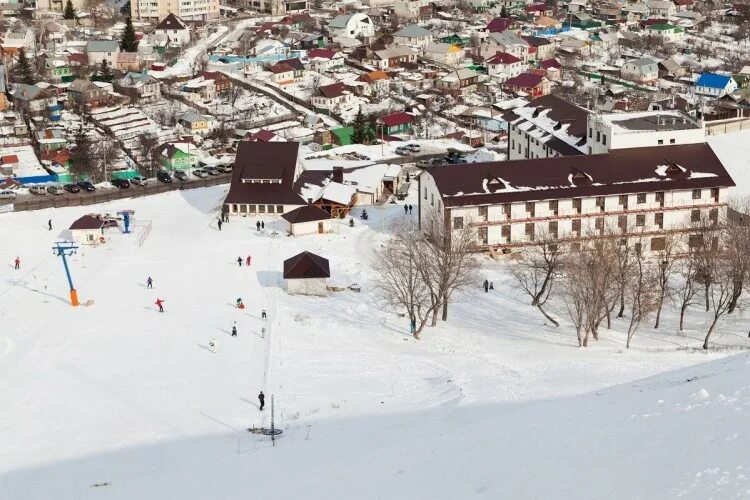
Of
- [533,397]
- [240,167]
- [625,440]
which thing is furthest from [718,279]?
[240,167]

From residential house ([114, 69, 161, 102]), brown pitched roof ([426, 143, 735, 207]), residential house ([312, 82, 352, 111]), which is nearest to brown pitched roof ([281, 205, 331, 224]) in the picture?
brown pitched roof ([426, 143, 735, 207])

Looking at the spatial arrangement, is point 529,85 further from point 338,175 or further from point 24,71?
point 24,71

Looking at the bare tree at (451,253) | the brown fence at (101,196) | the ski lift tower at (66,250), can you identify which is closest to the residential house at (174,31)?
the brown fence at (101,196)

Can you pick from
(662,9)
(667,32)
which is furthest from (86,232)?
(662,9)

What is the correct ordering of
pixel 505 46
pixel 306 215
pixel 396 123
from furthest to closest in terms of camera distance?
1. pixel 505 46
2. pixel 396 123
3. pixel 306 215

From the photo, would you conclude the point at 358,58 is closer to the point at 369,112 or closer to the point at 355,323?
the point at 369,112
